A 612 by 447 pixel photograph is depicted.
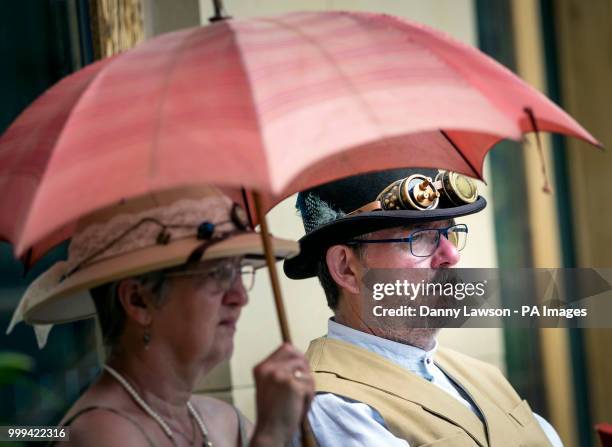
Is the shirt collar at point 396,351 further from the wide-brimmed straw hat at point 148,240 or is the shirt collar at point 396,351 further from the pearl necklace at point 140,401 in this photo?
the pearl necklace at point 140,401

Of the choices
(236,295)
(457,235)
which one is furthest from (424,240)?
(236,295)

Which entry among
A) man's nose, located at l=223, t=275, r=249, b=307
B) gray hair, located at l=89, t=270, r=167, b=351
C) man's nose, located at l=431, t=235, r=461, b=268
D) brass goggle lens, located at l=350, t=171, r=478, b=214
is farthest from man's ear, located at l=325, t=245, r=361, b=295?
gray hair, located at l=89, t=270, r=167, b=351

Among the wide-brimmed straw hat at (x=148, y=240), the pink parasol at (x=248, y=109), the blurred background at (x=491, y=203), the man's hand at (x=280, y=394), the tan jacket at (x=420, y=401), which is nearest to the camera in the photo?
the pink parasol at (x=248, y=109)

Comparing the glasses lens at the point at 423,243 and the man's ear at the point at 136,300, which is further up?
the man's ear at the point at 136,300

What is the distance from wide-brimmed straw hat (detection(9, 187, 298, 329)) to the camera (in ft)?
7.39

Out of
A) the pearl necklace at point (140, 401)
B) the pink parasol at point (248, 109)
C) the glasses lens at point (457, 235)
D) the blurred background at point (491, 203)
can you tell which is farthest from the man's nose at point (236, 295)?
the blurred background at point (491, 203)

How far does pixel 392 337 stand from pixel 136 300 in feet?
3.25

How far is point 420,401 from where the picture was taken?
293 cm

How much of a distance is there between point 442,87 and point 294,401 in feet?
2.30

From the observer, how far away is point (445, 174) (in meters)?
3.13

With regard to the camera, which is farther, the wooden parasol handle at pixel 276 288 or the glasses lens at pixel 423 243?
the glasses lens at pixel 423 243

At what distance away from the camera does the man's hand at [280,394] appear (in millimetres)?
2135

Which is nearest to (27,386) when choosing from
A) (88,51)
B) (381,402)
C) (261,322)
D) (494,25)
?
(261,322)

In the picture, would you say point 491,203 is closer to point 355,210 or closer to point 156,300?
point 355,210
